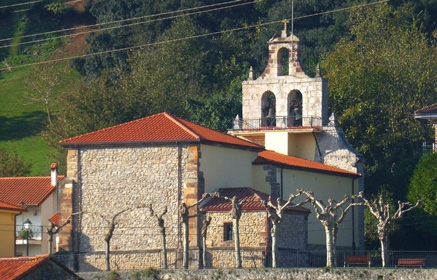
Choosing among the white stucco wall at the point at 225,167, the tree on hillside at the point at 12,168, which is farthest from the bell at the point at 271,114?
the tree on hillside at the point at 12,168

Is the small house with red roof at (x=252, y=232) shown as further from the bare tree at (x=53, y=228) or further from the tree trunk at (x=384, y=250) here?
the bare tree at (x=53, y=228)

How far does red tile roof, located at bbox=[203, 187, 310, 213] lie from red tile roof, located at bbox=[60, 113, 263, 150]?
2.00 meters

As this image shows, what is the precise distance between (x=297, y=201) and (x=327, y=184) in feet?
11.9

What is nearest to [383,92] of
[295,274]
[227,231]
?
[227,231]

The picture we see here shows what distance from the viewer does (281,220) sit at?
202ft

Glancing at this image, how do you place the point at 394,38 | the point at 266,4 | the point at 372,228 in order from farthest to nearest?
the point at 266,4 < the point at 394,38 < the point at 372,228

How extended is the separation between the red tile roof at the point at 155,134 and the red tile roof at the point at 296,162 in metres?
1.88

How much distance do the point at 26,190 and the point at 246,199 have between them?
14.2 m

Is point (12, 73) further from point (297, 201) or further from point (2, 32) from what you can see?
point (297, 201)

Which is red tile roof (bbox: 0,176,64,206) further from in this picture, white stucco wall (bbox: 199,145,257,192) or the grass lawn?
the grass lawn

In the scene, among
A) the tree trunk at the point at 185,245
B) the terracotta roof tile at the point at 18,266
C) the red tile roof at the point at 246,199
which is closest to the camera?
the terracotta roof tile at the point at 18,266

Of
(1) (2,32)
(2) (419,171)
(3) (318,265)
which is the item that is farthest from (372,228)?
(1) (2,32)

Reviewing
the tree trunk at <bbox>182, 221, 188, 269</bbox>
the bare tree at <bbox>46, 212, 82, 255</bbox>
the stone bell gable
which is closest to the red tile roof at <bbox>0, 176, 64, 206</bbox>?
the bare tree at <bbox>46, 212, 82, 255</bbox>

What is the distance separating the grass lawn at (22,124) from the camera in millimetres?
103750
